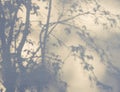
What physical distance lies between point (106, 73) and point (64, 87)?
791 mm

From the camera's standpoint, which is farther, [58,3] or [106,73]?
[58,3]

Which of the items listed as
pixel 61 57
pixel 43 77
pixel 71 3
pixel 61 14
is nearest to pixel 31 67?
pixel 43 77

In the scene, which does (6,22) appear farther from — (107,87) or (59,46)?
(107,87)

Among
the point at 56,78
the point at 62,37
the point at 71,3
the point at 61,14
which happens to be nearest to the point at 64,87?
the point at 56,78

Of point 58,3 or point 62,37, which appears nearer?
point 62,37

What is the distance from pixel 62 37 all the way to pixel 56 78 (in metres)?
0.81

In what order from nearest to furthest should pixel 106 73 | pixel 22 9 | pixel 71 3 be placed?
pixel 106 73, pixel 22 9, pixel 71 3

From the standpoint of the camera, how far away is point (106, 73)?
4469 mm

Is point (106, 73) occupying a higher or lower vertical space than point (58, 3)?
lower

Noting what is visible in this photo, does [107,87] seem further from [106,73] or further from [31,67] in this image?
[31,67]

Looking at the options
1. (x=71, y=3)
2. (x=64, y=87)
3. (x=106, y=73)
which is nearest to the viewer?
(x=64, y=87)

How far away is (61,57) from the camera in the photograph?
4.47 metres

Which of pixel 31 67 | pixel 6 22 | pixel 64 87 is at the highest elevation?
pixel 6 22

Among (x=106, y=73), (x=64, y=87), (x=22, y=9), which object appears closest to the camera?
(x=64, y=87)
